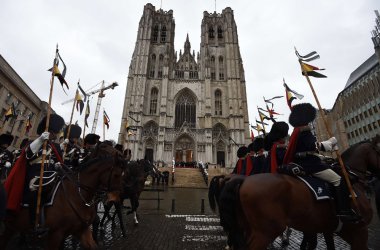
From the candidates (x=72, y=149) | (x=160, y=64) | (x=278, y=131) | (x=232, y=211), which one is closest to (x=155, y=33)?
(x=160, y=64)

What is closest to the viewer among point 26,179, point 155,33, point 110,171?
point 26,179

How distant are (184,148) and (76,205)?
113 feet

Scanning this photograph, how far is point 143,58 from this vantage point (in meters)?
42.4

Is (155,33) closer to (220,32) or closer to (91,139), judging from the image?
(220,32)

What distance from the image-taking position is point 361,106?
3391 cm

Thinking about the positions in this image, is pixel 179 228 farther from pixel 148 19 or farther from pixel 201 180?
pixel 148 19

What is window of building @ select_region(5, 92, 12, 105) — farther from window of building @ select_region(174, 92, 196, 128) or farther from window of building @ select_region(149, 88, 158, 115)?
window of building @ select_region(174, 92, 196, 128)

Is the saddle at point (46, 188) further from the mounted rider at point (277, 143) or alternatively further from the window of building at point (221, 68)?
the window of building at point (221, 68)

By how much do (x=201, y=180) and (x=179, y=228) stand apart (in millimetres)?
18172

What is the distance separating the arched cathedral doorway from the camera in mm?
37781

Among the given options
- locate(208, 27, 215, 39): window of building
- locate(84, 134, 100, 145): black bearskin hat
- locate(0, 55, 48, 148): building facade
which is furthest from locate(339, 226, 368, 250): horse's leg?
locate(208, 27, 215, 39): window of building

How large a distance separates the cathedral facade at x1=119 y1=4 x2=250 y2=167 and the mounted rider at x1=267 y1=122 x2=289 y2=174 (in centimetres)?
3079

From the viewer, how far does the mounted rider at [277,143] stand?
4.36 metres

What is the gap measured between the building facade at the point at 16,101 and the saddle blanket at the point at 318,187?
2478 cm
